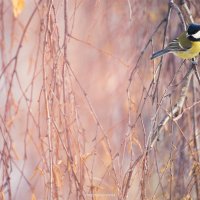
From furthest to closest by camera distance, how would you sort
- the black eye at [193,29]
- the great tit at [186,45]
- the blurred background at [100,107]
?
the great tit at [186,45] < the black eye at [193,29] < the blurred background at [100,107]

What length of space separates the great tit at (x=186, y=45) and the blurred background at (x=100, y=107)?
3.5 inches

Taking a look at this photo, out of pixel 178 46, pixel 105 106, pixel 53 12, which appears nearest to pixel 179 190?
pixel 178 46

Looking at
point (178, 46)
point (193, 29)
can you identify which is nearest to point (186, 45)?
point (178, 46)

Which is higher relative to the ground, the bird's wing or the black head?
the black head

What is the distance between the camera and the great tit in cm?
238

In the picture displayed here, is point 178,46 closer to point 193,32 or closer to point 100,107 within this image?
point 193,32

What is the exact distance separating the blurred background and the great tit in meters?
0.09

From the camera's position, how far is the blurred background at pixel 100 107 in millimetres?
1781

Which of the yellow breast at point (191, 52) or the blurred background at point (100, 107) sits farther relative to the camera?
the yellow breast at point (191, 52)

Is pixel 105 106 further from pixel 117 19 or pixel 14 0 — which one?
pixel 14 0

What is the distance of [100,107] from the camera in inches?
174

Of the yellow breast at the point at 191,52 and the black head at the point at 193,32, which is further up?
the black head at the point at 193,32

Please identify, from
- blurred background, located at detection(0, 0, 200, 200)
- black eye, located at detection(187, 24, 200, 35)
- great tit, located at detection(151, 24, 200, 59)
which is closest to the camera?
blurred background, located at detection(0, 0, 200, 200)

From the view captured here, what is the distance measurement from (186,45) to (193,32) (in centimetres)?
8
